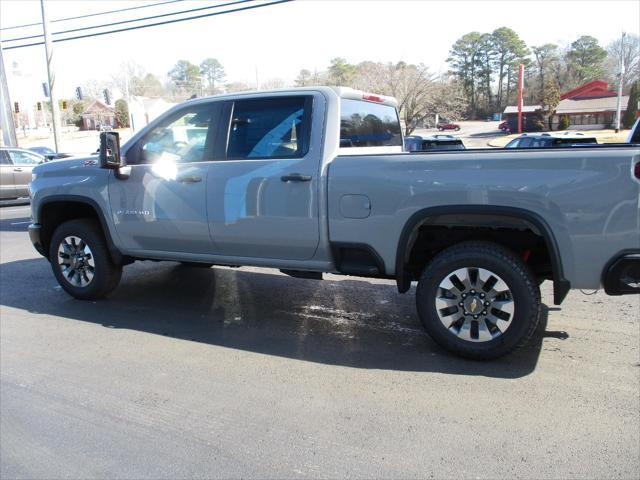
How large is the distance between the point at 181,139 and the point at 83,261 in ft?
5.67

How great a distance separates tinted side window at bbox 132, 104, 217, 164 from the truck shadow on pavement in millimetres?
1522

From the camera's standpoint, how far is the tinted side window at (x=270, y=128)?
4414 millimetres

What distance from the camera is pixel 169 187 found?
4.88 meters

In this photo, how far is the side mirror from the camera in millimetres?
4859

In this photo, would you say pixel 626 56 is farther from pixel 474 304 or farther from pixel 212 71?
pixel 474 304

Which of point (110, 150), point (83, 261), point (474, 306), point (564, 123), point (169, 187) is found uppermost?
point (564, 123)

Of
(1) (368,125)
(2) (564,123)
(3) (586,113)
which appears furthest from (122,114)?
(1) (368,125)

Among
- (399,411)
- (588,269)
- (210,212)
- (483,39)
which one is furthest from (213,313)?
(483,39)

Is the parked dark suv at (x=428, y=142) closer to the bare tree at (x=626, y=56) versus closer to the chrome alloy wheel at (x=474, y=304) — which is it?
the chrome alloy wheel at (x=474, y=304)

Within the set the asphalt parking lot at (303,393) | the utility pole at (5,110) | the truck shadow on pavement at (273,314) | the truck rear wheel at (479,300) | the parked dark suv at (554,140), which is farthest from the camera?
the utility pole at (5,110)

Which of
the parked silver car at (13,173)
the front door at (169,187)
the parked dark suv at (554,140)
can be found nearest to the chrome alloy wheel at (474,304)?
the front door at (169,187)

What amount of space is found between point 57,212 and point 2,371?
84.2 inches

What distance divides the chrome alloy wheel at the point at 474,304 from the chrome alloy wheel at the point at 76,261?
3.62 meters

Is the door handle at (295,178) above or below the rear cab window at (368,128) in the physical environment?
below
